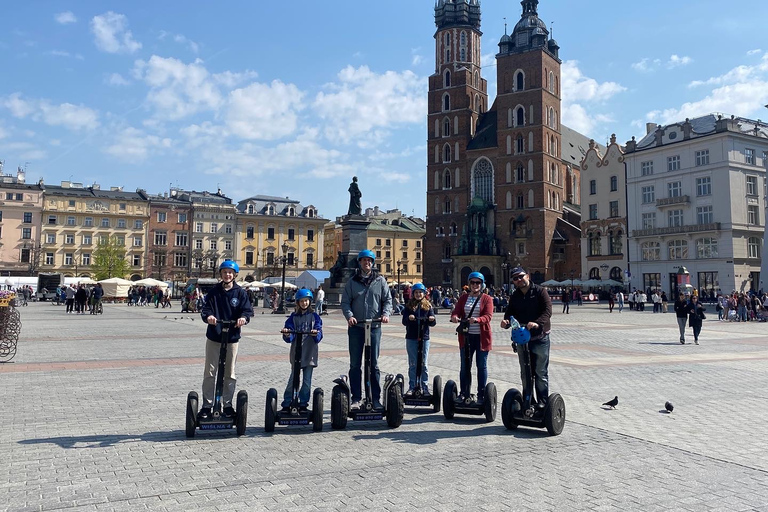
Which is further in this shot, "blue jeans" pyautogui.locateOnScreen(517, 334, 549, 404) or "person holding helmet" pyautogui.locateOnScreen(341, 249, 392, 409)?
"person holding helmet" pyautogui.locateOnScreen(341, 249, 392, 409)

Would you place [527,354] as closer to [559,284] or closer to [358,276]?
[358,276]

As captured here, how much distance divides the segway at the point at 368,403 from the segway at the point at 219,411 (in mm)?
1021

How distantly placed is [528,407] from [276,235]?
3268 inches

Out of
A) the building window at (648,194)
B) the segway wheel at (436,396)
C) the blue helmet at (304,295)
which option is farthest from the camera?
the building window at (648,194)

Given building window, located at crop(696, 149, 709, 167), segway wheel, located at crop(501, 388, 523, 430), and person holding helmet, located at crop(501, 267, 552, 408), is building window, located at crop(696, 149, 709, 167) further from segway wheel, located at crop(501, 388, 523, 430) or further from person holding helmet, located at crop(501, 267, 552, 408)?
segway wheel, located at crop(501, 388, 523, 430)

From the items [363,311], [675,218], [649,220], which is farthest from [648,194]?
[363,311]

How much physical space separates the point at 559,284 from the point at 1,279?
55207 millimetres

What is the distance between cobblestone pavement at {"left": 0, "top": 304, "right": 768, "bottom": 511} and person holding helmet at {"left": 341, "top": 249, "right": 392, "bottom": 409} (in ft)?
1.71

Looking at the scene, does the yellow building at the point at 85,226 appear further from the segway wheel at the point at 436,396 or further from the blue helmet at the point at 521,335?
the blue helmet at the point at 521,335

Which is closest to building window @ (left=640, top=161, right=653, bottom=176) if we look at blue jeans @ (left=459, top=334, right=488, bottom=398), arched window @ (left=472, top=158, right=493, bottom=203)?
arched window @ (left=472, top=158, right=493, bottom=203)

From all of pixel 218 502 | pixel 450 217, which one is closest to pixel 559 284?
pixel 450 217

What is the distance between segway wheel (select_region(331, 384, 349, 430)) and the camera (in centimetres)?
684

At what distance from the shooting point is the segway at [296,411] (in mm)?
6680

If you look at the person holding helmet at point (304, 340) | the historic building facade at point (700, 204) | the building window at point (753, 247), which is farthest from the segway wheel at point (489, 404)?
the building window at point (753, 247)
